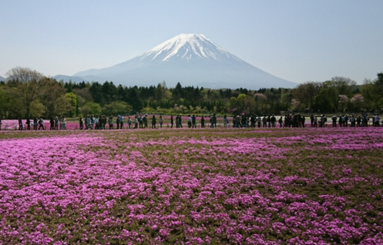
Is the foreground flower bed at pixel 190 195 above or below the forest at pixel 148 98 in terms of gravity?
below

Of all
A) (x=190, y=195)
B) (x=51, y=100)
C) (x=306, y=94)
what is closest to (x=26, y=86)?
(x=51, y=100)

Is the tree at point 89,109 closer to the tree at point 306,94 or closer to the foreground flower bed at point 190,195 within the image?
the foreground flower bed at point 190,195

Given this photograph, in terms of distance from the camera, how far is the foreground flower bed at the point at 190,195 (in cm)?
980

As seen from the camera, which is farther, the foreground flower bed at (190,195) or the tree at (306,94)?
the tree at (306,94)

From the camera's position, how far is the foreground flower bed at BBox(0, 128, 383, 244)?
32.2 feet

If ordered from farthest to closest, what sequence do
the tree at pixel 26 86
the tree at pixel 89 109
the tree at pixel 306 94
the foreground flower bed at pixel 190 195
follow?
the tree at pixel 306 94 → the tree at pixel 89 109 → the tree at pixel 26 86 → the foreground flower bed at pixel 190 195

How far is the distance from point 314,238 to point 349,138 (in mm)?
18382

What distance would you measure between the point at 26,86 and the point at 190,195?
204ft

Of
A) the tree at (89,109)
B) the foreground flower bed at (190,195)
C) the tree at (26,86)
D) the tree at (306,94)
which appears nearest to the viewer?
the foreground flower bed at (190,195)

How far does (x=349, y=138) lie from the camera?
25.1m

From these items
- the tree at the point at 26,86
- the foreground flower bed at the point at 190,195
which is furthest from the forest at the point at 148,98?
the foreground flower bed at the point at 190,195

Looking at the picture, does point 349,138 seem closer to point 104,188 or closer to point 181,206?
point 181,206

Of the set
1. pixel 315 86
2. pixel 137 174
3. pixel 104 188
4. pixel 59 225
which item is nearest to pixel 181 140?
pixel 137 174

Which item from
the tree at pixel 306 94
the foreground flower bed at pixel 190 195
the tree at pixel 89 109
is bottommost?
the foreground flower bed at pixel 190 195
